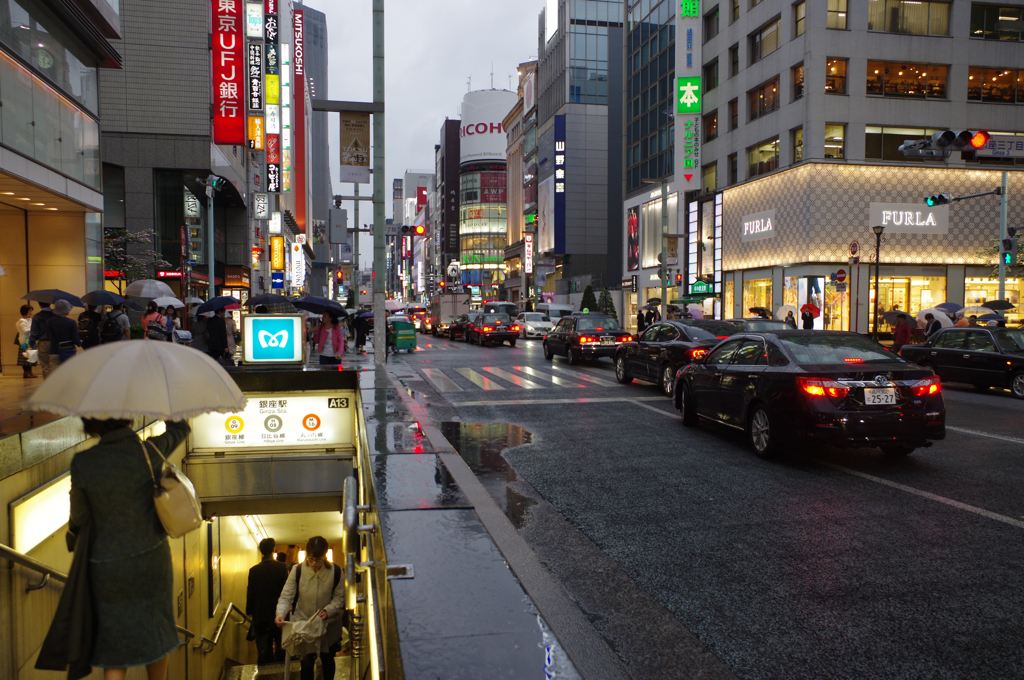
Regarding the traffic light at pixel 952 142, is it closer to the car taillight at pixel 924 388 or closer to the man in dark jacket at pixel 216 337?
the car taillight at pixel 924 388

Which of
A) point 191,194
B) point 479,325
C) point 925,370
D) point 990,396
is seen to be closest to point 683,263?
point 479,325

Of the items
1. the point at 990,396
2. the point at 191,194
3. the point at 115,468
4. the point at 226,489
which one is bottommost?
the point at 226,489

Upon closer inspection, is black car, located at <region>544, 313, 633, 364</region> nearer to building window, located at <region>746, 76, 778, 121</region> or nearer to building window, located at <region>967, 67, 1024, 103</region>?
building window, located at <region>746, 76, 778, 121</region>

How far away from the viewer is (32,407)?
3557 millimetres

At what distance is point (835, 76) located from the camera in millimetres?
34156

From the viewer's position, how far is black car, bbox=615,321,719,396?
14.5 meters

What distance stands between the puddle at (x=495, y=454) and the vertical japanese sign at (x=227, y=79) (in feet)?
94.8

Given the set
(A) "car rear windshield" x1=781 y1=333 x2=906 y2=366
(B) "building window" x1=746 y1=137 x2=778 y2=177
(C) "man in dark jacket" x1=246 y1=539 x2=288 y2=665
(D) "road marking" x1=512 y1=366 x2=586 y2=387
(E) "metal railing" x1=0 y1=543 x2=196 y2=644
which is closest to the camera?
(E) "metal railing" x1=0 y1=543 x2=196 y2=644

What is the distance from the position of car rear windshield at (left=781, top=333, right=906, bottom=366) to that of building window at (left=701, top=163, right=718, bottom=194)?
35780mm

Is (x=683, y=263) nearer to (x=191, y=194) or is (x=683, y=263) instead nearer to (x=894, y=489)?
(x=191, y=194)

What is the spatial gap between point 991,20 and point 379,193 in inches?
1299

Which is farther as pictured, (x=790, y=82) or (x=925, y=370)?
(x=790, y=82)

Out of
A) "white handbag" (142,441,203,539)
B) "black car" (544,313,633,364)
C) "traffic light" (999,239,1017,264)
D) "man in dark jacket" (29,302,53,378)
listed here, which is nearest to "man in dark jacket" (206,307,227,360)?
"man in dark jacket" (29,302,53,378)

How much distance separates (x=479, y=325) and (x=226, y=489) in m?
24.7
